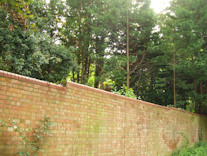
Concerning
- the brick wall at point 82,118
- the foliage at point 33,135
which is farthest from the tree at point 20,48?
the foliage at point 33,135

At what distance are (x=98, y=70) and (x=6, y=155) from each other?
57.0ft

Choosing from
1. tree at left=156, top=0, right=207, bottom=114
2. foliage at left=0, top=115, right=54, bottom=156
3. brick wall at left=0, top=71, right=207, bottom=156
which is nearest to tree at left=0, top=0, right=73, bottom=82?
brick wall at left=0, top=71, right=207, bottom=156

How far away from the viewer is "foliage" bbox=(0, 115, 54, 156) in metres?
3.56

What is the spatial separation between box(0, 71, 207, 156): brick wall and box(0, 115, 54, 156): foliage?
0.10 m

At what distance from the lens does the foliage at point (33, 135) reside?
356 cm

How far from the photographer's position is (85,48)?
63.2 ft

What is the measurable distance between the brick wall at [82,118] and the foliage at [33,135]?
10 centimetres

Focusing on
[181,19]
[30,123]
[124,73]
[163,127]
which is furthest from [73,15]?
[30,123]

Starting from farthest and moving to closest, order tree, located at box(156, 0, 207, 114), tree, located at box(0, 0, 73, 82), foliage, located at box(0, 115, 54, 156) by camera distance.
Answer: tree, located at box(156, 0, 207, 114)
tree, located at box(0, 0, 73, 82)
foliage, located at box(0, 115, 54, 156)

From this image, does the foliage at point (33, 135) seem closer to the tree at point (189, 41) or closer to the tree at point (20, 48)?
the tree at point (20, 48)

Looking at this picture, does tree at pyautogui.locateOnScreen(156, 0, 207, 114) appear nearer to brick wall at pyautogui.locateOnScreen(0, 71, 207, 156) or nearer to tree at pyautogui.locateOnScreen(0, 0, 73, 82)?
brick wall at pyautogui.locateOnScreen(0, 71, 207, 156)

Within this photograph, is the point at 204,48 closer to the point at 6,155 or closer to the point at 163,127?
the point at 163,127

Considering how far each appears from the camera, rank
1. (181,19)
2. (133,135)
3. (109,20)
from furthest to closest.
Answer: (109,20)
(181,19)
(133,135)

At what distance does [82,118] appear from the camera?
5.35 metres
